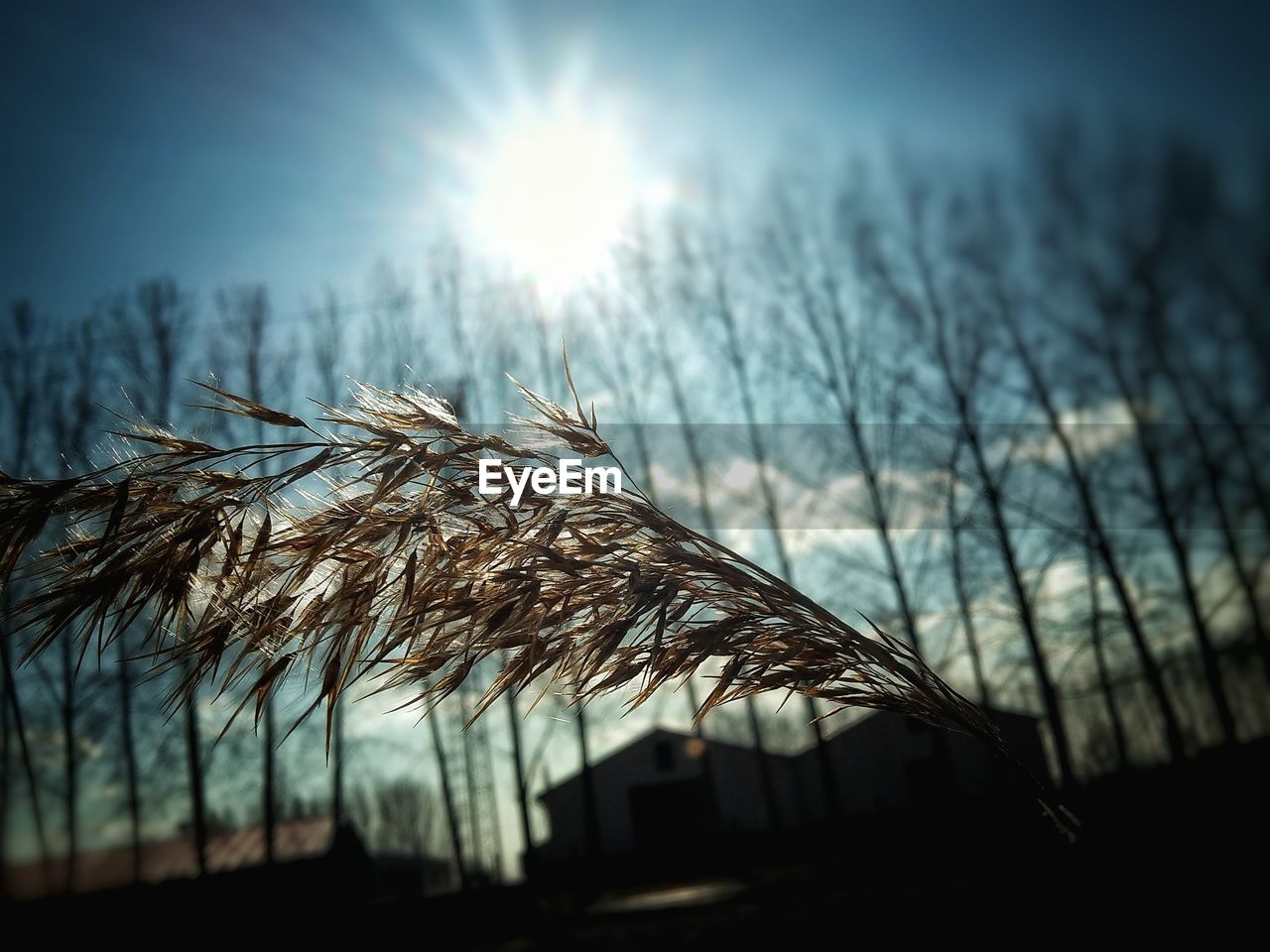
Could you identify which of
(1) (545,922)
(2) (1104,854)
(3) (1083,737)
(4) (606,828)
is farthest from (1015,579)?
(4) (606,828)

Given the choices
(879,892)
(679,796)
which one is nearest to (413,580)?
(879,892)

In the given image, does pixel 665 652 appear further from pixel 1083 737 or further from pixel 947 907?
pixel 1083 737

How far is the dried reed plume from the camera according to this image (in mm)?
1538

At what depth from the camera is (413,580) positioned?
61.1 inches

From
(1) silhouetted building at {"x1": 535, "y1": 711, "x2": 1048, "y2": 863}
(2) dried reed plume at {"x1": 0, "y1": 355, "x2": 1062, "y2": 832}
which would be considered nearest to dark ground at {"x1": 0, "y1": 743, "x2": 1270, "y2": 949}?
(2) dried reed plume at {"x1": 0, "y1": 355, "x2": 1062, "y2": 832}

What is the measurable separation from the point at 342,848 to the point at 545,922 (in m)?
21.0

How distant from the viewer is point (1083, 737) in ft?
48.1

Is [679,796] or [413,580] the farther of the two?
[679,796]

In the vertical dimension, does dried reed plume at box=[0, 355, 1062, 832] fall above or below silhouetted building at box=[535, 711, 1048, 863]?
above

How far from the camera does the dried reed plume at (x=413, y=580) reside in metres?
1.54

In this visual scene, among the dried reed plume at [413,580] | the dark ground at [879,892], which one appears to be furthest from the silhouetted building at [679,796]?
the dried reed plume at [413,580]

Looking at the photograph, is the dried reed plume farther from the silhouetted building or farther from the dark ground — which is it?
the silhouetted building

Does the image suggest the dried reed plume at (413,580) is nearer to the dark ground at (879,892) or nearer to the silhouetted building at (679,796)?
the dark ground at (879,892)

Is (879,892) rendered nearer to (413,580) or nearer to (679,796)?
(413,580)
